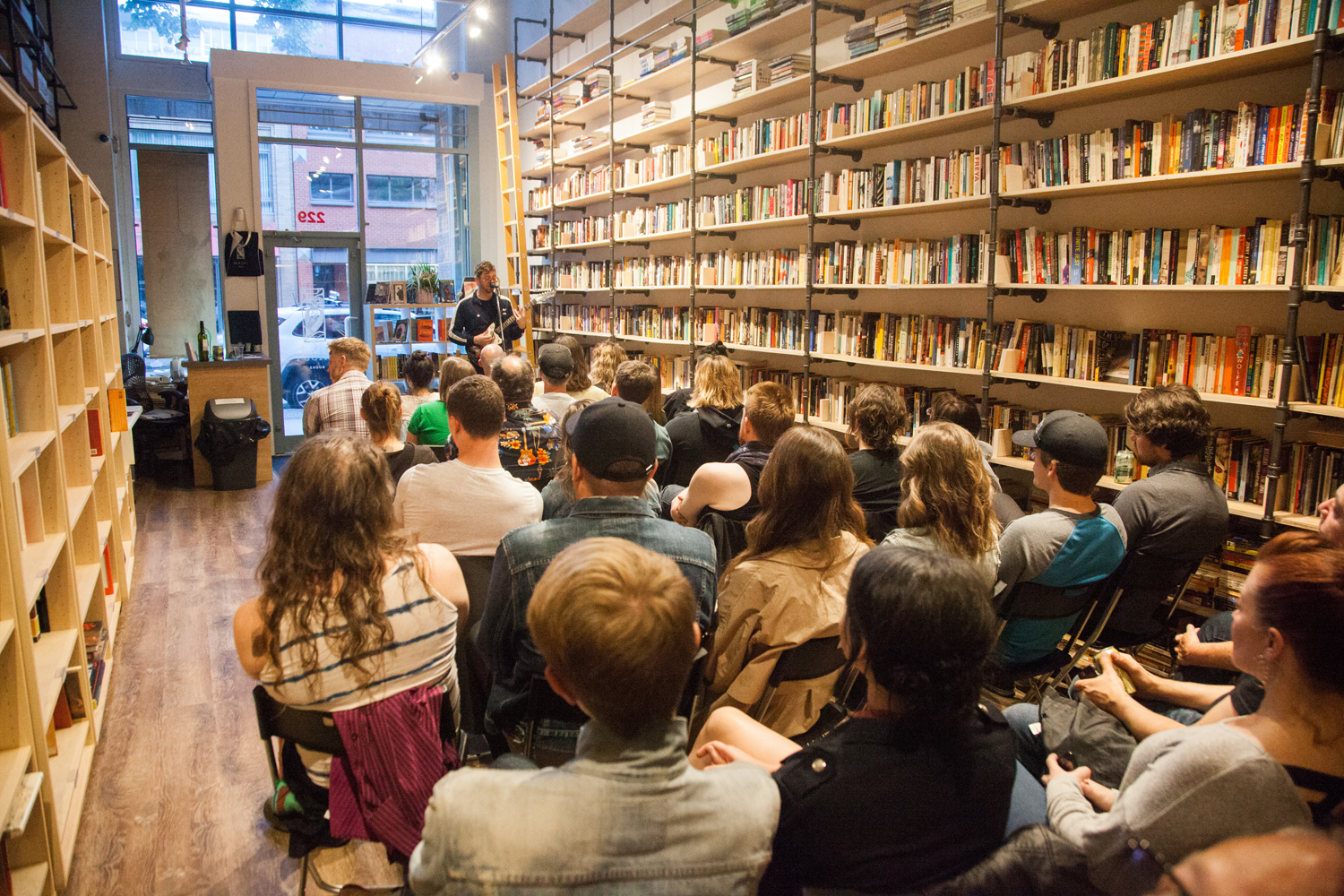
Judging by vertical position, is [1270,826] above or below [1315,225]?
below

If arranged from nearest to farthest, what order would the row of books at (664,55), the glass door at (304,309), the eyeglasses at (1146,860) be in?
the eyeglasses at (1146,860) < the row of books at (664,55) < the glass door at (304,309)

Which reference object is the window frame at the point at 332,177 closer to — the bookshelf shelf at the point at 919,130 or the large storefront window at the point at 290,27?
the large storefront window at the point at 290,27

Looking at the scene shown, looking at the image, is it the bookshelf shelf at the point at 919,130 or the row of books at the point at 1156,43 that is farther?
the bookshelf shelf at the point at 919,130

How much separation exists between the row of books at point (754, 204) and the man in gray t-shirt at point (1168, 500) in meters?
2.82

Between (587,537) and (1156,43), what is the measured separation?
3174mm

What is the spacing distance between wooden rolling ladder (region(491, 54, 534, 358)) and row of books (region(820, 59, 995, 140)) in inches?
168

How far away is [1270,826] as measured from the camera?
1.10 metres

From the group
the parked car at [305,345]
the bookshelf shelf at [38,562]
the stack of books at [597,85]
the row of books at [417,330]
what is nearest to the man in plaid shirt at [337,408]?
the bookshelf shelf at [38,562]

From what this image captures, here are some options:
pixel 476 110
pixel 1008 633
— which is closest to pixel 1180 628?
pixel 1008 633

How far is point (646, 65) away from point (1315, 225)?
5140mm

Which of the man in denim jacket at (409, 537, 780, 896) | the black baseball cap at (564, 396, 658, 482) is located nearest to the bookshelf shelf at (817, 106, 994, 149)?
the black baseball cap at (564, 396, 658, 482)

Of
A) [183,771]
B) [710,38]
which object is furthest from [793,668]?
[710,38]

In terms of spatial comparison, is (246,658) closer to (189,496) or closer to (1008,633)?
(1008,633)

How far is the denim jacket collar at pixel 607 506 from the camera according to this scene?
5.98ft
